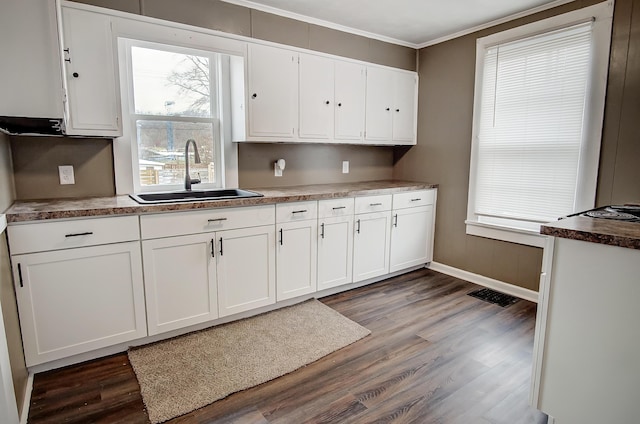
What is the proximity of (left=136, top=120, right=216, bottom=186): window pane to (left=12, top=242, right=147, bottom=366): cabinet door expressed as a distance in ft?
2.74

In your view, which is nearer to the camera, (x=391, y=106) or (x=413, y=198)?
(x=413, y=198)

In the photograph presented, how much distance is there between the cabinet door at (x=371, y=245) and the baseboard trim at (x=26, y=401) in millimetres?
2334

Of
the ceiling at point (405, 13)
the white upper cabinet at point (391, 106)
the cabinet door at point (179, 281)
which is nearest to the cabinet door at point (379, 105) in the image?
the white upper cabinet at point (391, 106)

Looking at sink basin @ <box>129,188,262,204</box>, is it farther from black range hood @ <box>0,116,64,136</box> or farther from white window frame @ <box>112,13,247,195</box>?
black range hood @ <box>0,116,64,136</box>

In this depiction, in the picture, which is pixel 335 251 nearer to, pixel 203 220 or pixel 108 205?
pixel 203 220

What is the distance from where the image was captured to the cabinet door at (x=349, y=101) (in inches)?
132

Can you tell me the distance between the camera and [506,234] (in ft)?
10.8

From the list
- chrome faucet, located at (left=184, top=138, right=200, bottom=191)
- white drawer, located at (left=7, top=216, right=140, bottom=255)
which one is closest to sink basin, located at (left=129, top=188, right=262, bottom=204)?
chrome faucet, located at (left=184, top=138, right=200, bottom=191)

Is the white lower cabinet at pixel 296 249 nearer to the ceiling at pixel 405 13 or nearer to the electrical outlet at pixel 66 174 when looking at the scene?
the electrical outlet at pixel 66 174

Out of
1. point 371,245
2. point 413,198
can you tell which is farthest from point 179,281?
point 413,198

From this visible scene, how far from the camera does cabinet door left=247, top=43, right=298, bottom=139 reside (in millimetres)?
2867

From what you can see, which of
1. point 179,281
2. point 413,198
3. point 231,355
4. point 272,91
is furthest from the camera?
point 413,198

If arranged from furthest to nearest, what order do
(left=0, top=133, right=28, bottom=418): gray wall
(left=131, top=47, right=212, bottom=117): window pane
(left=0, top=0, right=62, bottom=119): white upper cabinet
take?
(left=131, top=47, right=212, bottom=117): window pane, (left=0, top=133, right=28, bottom=418): gray wall, (left=0, top=0, right=62, bottom=119): white upper cabinet

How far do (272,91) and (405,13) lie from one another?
1320 mm
